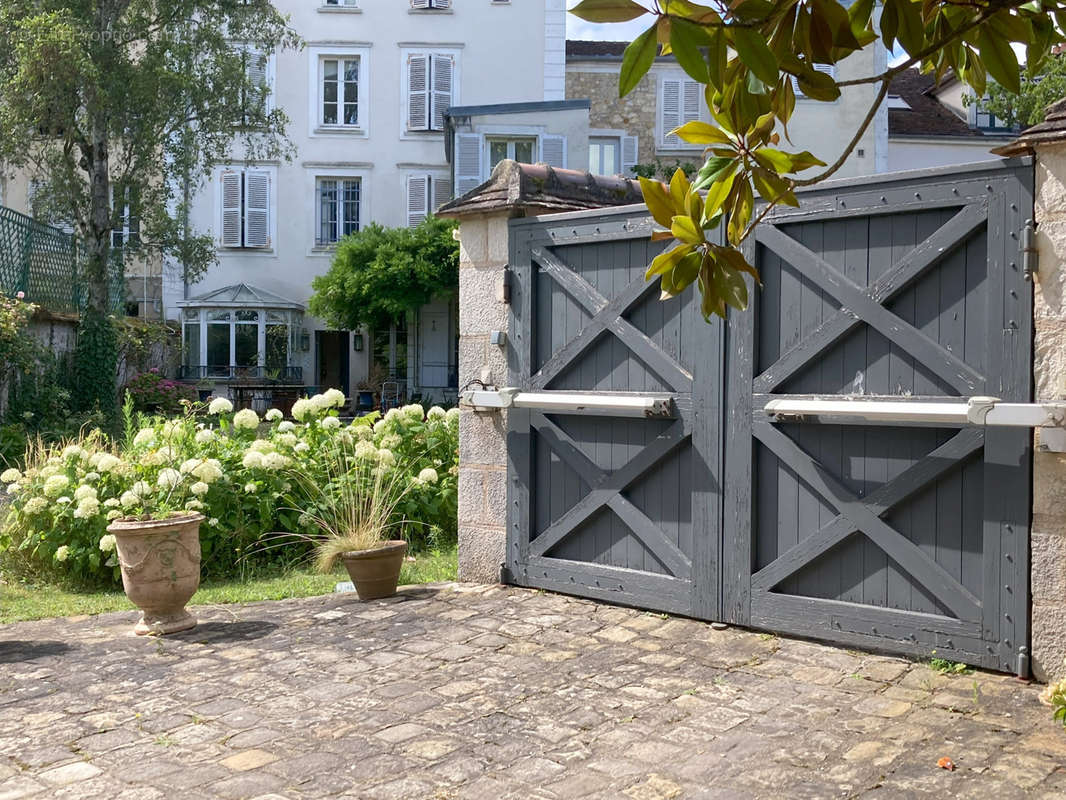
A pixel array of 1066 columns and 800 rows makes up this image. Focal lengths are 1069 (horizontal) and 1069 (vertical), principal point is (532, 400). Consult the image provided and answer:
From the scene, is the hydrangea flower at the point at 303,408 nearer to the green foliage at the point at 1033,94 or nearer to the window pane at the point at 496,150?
the green foliage at the point at 1033,94

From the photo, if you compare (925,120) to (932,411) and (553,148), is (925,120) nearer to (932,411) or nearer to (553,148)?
(553,148)

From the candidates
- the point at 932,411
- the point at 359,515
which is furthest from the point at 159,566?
the point at 932,411

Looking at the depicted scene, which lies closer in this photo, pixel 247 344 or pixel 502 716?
pixel 502 716

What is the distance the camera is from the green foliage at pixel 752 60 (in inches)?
69.9

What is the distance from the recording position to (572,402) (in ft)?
20.5

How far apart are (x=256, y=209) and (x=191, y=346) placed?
382 cm

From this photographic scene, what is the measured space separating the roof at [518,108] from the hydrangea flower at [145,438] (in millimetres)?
17067

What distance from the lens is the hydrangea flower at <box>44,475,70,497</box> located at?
7.64 metres

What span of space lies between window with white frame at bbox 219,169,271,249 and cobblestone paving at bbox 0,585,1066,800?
22.0 metres

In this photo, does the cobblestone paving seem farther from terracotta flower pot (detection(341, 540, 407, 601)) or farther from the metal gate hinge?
the metal gate hinge

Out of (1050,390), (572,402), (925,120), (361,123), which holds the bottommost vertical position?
(572,402)

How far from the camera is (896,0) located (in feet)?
6.08

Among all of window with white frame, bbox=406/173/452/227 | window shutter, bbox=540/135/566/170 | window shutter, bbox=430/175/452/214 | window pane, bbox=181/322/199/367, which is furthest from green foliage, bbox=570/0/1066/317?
window pane, bbox=181/322/199/367

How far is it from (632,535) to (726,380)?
3.57 ft
